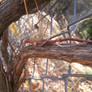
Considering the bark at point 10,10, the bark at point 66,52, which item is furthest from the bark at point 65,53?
the bark at point 10,10

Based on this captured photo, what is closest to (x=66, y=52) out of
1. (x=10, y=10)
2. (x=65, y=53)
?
(x=65, y=53)

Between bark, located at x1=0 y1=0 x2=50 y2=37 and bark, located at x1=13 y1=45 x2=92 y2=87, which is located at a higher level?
bark, located at x1=0 y1=0 x2=50 y2=37

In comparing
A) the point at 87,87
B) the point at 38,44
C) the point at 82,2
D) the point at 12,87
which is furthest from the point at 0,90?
the point at 82,2

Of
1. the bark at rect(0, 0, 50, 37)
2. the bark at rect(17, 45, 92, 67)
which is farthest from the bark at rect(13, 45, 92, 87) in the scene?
the bark at rect(0, 0, 50, 37)

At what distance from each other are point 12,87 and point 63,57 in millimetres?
565

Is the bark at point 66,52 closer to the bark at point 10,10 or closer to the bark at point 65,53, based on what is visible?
the bark at point 65,53

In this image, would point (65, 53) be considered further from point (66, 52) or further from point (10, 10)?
point (10, 10)

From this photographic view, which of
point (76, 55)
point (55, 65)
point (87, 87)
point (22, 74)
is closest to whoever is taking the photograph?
point (76, 55)

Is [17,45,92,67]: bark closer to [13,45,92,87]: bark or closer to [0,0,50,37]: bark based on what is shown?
[13,45,92,87]: bark

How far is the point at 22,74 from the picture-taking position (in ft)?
4.04

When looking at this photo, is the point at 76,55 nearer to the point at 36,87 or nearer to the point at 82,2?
the point at 36,87

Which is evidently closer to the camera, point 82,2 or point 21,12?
point 21,12

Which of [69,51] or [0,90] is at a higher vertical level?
[69,51]

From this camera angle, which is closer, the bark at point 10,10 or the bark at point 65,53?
the bark at point 65,53
